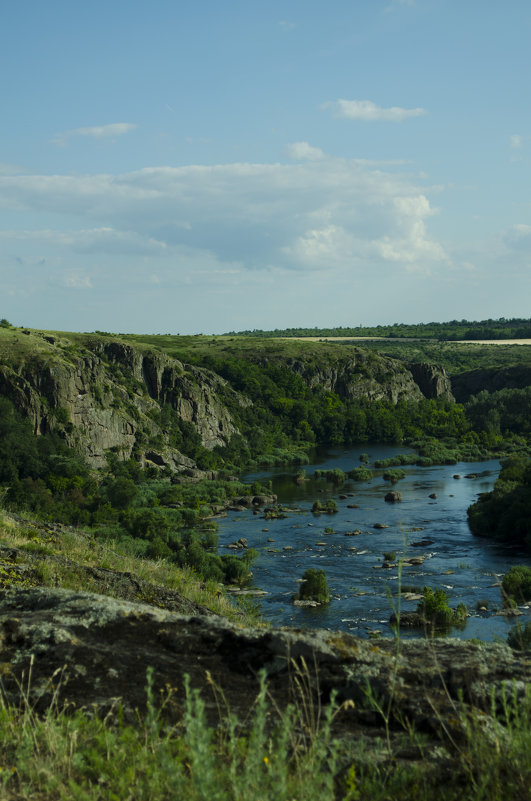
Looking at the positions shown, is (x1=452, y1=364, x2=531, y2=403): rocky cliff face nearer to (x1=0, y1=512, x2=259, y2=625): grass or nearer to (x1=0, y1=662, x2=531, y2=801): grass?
(x1=0, y1=512, x2=259, y2=625): grass

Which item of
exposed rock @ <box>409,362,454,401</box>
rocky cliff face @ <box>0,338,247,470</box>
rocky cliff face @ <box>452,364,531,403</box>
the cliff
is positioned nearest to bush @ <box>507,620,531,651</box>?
the cliff

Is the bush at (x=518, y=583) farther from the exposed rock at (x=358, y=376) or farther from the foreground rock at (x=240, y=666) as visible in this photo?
the exposed rock at (x=358, y=376)

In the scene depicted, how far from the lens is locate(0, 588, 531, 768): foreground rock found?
4.08 meters

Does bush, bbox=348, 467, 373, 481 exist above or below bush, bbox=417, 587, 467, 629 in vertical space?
below

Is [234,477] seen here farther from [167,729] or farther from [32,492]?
[167,729]

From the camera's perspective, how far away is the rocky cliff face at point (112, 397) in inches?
3258

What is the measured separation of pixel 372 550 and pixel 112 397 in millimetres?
58195

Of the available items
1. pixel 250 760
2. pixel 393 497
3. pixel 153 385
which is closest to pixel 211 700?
pixel 250 760

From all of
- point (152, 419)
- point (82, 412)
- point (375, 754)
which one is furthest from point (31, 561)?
point (152, 419)

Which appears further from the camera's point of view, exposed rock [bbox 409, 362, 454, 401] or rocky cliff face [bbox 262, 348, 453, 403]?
exposed rock [bbox 409, 362, 454, 401]

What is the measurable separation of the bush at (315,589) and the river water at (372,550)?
574 millimetres

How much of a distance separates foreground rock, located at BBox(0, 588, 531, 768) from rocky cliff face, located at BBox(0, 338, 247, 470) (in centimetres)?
7842

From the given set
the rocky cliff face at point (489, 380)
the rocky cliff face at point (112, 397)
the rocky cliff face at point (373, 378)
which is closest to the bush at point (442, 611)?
the rocky cliff face at point (112, 397)

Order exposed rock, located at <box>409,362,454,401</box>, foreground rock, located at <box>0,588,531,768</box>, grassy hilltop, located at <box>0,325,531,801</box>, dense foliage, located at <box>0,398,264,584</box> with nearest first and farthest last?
grassy hilltop, located at <box>0,325,531,801</box> < foreground rock, located at <box>0,588,531,768</box> < dense foliage, located at <box>0,398,264,584</box> < exposed rock, located at <box>409,362,454,401</box>
